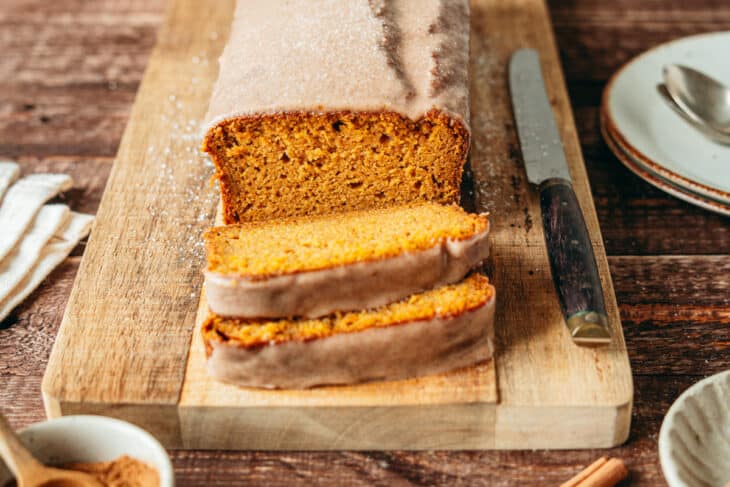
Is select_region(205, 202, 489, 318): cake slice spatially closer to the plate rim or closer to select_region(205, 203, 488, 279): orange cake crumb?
select_region(205, 203, 488, 279): orange cake crumb

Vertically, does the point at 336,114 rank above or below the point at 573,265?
above

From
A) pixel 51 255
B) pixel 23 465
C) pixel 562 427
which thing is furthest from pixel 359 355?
pixel 51 255

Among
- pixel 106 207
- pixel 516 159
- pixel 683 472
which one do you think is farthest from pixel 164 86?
pixel 683 472

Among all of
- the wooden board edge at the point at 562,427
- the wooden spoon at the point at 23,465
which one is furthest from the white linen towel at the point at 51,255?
the wooden board edge at the point at 562,427

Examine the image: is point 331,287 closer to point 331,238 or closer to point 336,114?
point 331,238

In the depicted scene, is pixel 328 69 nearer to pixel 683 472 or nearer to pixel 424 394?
pixel 424 394

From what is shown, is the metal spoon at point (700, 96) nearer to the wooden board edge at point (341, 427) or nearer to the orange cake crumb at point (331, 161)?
the orange cake crumb at point (331, 161)

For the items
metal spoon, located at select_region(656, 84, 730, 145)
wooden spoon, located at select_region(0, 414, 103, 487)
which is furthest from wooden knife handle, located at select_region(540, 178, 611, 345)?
wooden spoon, located at select_region(0, 414, 103, 487)
